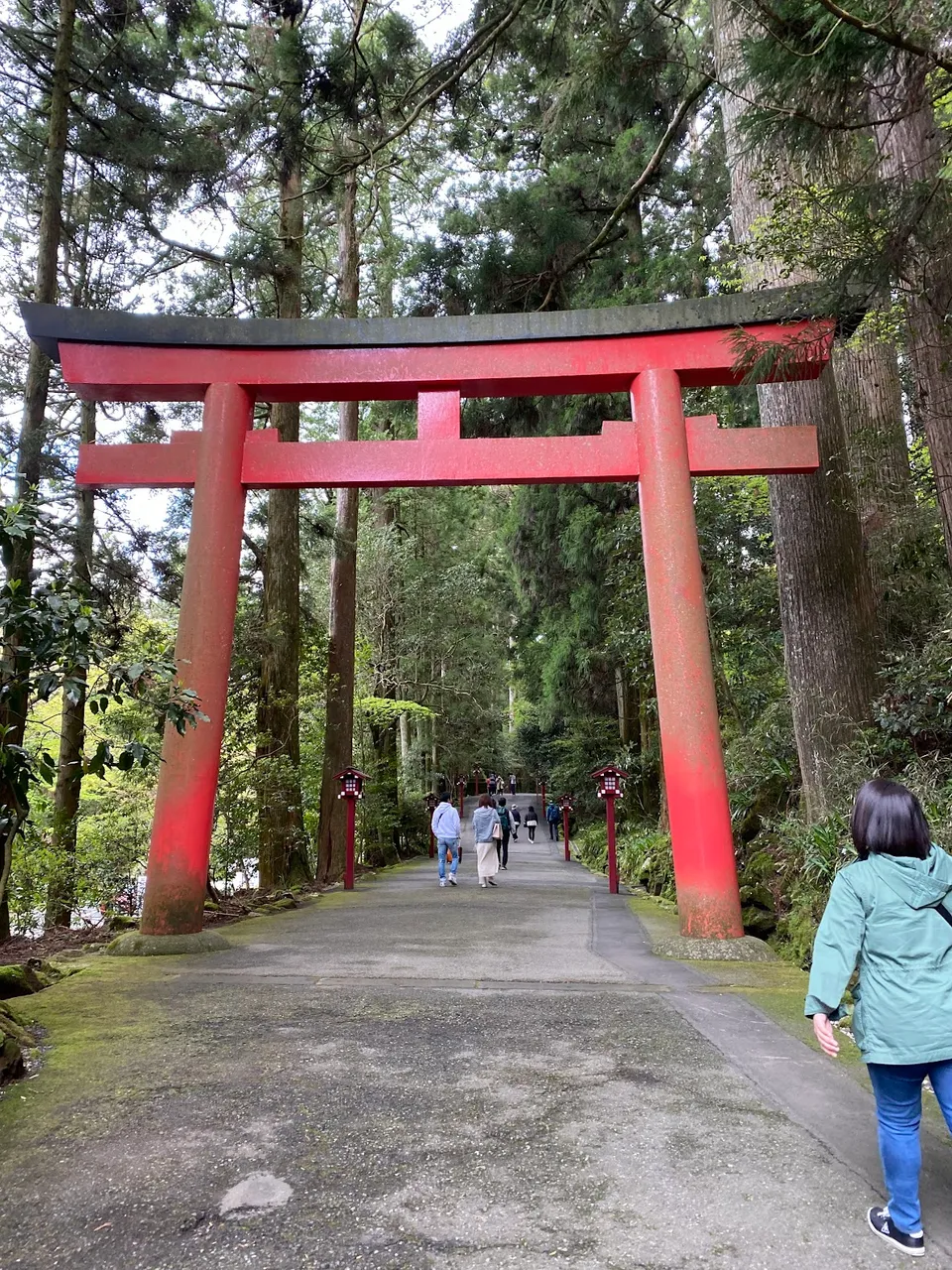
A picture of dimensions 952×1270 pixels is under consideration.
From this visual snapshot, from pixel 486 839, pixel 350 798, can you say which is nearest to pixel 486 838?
pixel 486 839

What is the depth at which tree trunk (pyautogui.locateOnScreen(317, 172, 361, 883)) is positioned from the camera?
12312mm

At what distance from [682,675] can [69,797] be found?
7.05 meters

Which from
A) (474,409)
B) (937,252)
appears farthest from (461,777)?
(937,252)

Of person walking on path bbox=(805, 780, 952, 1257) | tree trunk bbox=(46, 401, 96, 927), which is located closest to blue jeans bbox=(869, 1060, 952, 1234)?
person walking on path bbox=(805, 780, 952, 1257)

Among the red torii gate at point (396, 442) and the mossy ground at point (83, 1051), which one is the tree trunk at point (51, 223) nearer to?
the red torii gate at point (396, 442)

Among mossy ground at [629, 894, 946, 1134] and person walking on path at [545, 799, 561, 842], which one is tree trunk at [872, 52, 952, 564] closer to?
mossy ground at [629, 894, 946, 1134]

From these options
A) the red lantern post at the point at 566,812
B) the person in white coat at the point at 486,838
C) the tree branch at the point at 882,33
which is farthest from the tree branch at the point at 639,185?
the red lantern post at the point at 566,812

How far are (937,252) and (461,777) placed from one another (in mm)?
24369

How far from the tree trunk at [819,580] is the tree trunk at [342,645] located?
677 cm

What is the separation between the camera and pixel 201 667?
20.6ft

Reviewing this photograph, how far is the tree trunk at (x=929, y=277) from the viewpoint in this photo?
4539mm

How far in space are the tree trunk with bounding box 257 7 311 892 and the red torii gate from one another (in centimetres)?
344

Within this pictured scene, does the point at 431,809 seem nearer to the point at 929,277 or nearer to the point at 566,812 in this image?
the point at 566,812

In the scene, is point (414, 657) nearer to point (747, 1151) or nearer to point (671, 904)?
point (671, 904)
